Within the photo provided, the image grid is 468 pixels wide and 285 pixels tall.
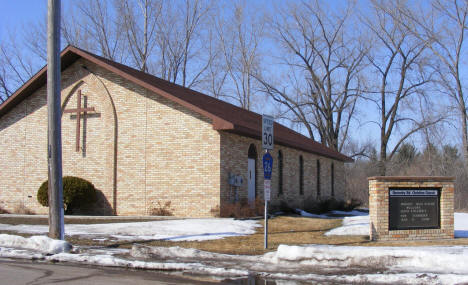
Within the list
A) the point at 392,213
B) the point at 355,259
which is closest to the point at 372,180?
the point at 392,213

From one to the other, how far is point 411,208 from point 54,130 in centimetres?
903

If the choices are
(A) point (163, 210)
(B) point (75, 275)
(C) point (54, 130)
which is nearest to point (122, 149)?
(A) point (163, 210)

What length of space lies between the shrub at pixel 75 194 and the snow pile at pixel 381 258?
11805 mm

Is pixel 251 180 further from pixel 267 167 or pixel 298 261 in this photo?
pixel 298 261

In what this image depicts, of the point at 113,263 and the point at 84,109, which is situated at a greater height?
the point at 84,109

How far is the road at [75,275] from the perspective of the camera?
8445mm

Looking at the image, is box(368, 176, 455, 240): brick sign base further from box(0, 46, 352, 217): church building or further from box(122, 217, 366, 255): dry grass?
box(0, 46, 352, 217): church building

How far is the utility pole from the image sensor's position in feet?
42.0

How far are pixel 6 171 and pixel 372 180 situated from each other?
54.6 ft

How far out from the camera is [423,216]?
13.6m

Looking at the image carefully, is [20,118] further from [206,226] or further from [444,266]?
[444,266]

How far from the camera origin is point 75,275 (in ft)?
29.6

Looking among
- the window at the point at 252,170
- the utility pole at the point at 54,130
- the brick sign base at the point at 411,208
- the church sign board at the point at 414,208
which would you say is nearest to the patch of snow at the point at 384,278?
the brick sign base at the point at 411,208

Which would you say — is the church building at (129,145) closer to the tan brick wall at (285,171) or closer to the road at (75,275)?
the tan brick wall at (285,171)
